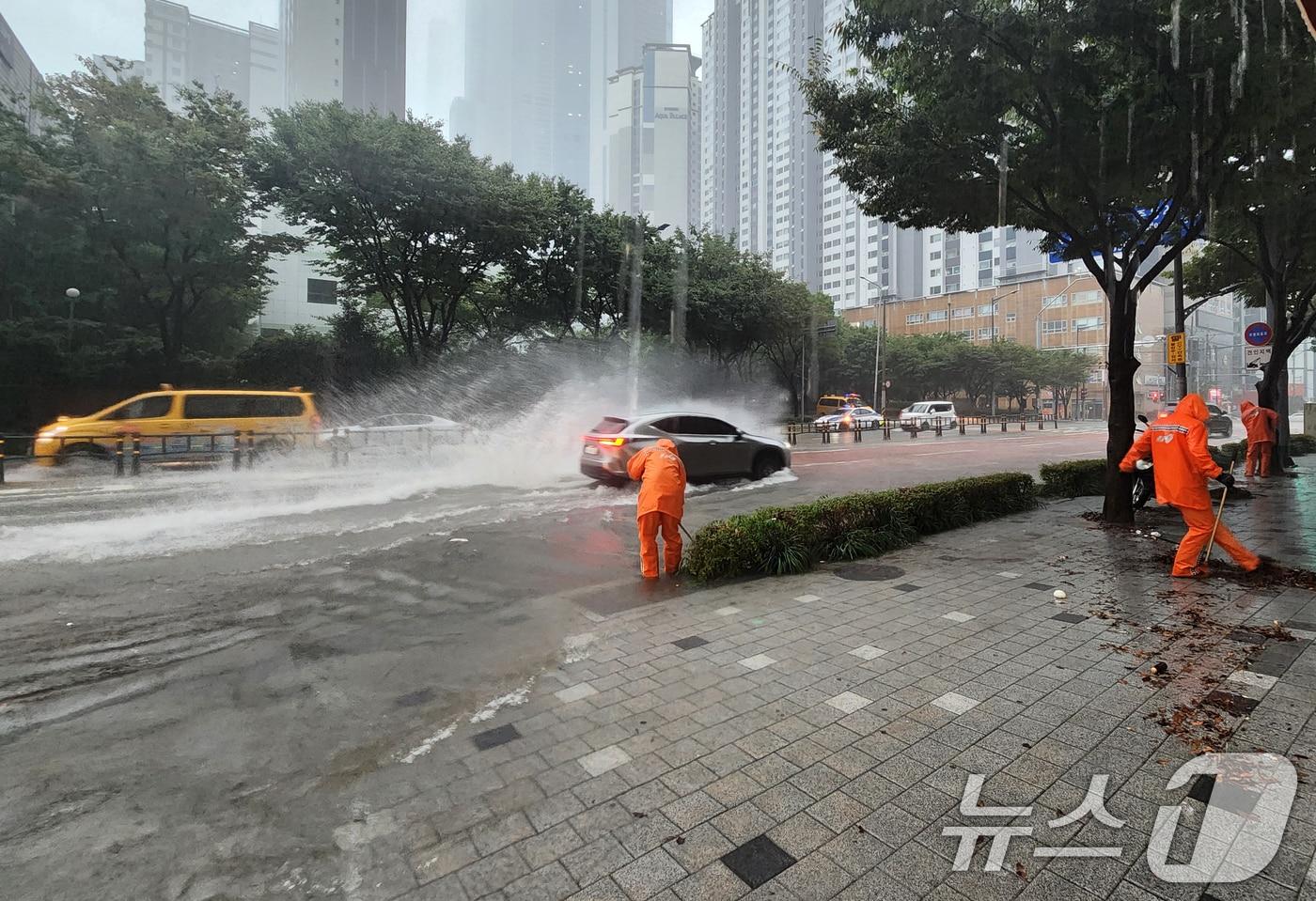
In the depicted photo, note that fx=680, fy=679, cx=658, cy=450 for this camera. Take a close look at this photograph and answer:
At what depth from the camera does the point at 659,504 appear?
5.81 metres

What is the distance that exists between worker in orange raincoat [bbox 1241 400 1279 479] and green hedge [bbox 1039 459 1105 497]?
422 cm

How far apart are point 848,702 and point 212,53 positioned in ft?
446

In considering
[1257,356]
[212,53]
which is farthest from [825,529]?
[212,53]

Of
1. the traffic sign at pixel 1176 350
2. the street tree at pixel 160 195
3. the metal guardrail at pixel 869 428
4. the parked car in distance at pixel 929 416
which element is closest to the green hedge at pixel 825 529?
the traffic sign at pixel 1176 350

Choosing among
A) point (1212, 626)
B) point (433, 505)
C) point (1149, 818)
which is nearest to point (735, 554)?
point (1212, 626)

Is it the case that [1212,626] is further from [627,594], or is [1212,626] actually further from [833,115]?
[833,115]

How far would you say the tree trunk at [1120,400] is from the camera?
8227 mm

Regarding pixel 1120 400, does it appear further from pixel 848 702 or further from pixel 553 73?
pixel 553 73

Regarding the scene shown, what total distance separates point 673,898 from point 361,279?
27.2m

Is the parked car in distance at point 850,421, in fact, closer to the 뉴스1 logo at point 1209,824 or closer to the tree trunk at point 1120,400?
the tree trunk at point 1120,400

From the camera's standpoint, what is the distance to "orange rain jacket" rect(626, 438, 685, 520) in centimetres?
584

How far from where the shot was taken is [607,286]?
29172 mm

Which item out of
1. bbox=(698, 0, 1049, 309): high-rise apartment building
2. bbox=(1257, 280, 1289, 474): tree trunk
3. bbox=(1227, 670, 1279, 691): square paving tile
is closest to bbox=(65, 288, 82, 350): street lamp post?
bbox=(1227, 670, 1279, 691): square paving tile

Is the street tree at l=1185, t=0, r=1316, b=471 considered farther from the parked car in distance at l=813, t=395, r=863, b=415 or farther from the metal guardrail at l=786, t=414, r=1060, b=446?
the parked car in distance at l=813, t=395, r=863, b=415
